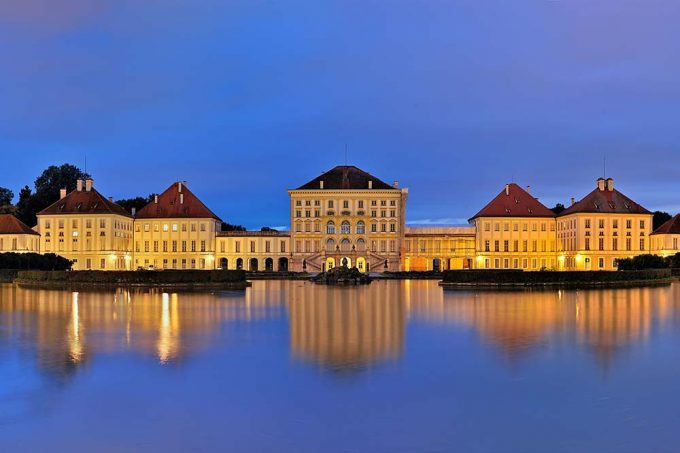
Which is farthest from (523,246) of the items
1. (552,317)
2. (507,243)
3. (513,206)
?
(552,317)

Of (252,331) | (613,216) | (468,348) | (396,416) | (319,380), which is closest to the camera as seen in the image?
(396,416)

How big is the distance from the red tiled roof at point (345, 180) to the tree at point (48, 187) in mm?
32689

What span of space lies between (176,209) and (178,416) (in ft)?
243

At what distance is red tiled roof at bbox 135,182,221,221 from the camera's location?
82875 millimetres

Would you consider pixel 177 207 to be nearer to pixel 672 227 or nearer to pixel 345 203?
pixel 345 203

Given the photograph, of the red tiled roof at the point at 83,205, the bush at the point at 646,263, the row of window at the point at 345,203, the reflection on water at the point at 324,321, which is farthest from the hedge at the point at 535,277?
the red tiled roof at the point at 83,205

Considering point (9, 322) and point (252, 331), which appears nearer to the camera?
point (252, 331)

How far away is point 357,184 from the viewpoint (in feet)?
275

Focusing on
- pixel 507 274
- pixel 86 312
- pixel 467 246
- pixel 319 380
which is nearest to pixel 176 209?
pixel 467 246

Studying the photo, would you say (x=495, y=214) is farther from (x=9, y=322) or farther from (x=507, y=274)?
(x=9, y=322)

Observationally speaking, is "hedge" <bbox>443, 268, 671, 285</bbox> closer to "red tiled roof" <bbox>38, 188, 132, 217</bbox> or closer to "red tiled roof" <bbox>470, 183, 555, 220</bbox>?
"red tiled roof" <bbox>470, 183, 555, 220</bbox>

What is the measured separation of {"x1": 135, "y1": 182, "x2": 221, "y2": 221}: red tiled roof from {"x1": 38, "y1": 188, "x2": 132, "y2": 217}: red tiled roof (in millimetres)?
3097

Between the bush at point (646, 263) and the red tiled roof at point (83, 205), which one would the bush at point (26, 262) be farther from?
the bush at point (646, 263)

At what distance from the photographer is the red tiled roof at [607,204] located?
79.2 metres
